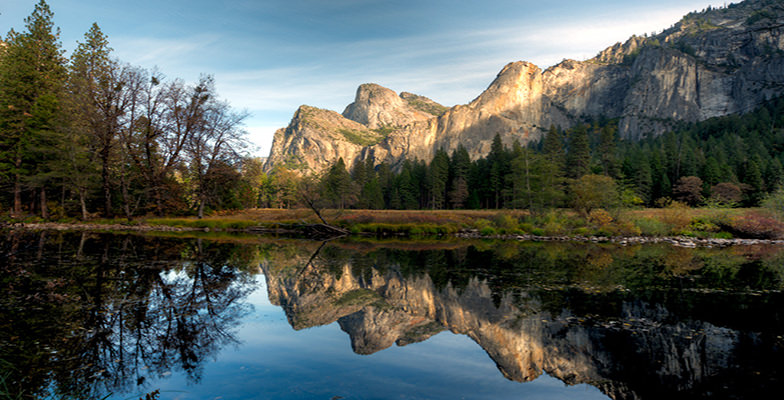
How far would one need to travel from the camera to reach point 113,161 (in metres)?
34.7

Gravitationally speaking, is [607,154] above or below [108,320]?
above

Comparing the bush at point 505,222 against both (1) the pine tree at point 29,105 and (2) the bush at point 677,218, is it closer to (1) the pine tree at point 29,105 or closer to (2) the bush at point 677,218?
(2) the bush at point 677,218

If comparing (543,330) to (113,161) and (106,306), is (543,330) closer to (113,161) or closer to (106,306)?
(106,306)

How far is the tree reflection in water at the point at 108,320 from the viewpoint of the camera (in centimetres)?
547

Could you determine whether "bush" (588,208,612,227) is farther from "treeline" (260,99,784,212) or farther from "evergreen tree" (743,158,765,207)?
"evergreen tree" (743,158,765,207)

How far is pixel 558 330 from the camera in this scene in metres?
8.30

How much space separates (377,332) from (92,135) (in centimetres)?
3656

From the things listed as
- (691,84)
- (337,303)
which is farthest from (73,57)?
(691,84)

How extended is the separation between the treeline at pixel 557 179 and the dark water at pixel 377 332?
2552cm

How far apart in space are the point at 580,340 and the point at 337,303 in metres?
6.36

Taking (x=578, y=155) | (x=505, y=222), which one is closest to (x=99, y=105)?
(x=505, y=222)

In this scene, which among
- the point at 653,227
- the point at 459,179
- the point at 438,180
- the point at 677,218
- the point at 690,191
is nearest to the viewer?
the point at 653,227

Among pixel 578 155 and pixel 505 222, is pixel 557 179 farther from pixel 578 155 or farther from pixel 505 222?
pixel 578 155

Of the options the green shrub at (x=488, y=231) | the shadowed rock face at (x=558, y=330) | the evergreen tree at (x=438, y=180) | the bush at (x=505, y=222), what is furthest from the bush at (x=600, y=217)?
the evergreen tree at (x=438, y=180)
